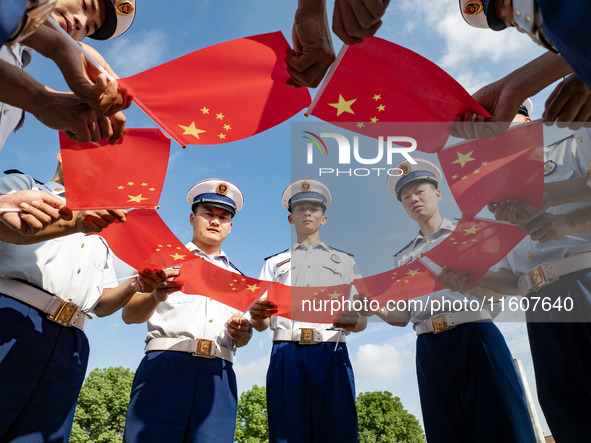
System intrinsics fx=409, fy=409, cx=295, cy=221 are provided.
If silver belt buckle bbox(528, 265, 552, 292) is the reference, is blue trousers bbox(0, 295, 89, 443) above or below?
below

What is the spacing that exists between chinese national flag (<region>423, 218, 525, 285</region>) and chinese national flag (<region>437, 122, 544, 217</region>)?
0.31 metres

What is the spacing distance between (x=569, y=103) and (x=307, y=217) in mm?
3102

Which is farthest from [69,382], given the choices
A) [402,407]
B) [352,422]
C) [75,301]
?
[402,407]

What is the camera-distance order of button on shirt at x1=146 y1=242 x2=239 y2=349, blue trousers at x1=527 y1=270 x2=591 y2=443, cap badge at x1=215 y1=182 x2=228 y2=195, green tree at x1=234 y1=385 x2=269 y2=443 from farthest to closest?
green tree at x1=234 y1=385 x2=269 y2=443 < cap badge at x1=215 y1=182 x2=228 y2=195 < button on shirt at x1=146 y1=242 x2=239 y2=349 < blue trousers at x1=527 y1=270 x2=591 y2=443

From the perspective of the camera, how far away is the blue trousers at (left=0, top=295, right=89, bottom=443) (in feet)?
8.50

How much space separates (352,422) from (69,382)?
2348 millimetres

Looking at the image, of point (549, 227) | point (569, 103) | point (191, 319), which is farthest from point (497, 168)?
point (191, 319)

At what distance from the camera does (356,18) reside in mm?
1927

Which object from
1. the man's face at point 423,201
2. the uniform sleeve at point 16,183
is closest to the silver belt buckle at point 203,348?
the uniform sleeve at point 16,183

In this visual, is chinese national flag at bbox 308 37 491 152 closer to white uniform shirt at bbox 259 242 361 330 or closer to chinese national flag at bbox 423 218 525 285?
chinese national flag at bbox 423 218 525 285

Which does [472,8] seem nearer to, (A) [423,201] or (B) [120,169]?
(A) [423,201]

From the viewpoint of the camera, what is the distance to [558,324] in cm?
272

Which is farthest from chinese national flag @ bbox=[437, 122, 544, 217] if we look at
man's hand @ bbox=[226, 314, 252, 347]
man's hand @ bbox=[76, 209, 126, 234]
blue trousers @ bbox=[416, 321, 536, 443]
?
man's hand @ bbox=[76, 209, 126, 234]

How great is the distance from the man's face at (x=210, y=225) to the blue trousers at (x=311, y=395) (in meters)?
1.34
